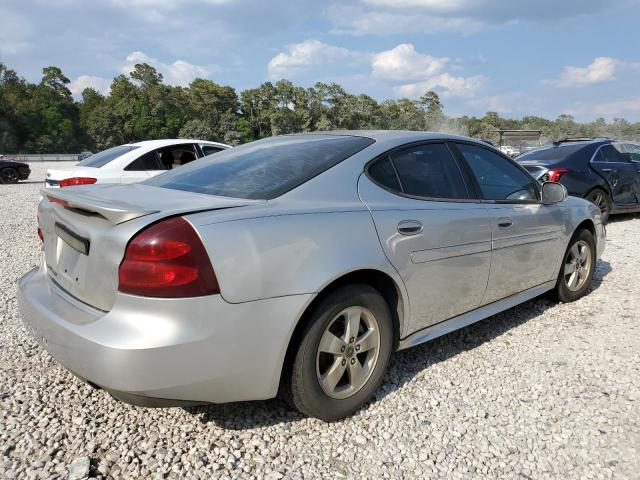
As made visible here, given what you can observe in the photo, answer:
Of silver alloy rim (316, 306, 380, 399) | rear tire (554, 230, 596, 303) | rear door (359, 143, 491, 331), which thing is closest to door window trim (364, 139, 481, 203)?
rear door (359, 143, 491, 331)

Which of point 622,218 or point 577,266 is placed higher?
point 577,266

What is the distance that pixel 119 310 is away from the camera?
2.08 m

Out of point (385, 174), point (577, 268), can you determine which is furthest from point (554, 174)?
point (385, 174)

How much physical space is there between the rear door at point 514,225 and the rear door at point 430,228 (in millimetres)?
164

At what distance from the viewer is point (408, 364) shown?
3.32 m

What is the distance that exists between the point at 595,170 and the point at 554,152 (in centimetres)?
74

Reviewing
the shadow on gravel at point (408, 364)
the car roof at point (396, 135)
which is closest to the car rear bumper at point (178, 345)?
the shadow on gravel at point (408, 364)

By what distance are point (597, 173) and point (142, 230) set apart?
874 cm

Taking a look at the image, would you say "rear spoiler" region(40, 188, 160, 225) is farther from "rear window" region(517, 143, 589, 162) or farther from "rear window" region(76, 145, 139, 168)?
"rear window" region(517, 143, 589, 162)

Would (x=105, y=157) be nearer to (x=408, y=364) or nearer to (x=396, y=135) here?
(x=396, y=135)

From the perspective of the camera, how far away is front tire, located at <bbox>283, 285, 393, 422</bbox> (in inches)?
94.3

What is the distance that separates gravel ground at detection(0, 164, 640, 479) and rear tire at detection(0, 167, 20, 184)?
1816cm

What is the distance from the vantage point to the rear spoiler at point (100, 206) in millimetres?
2139

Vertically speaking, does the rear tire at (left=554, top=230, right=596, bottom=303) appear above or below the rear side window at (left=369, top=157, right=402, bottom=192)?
below
